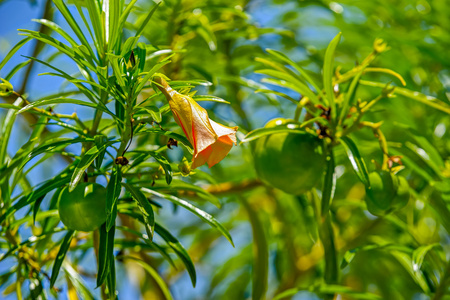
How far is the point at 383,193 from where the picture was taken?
0.97 m

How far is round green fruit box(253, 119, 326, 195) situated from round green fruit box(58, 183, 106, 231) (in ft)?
1.12

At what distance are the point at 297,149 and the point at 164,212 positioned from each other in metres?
1.54

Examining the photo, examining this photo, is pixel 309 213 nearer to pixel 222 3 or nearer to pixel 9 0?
pixel 222 3

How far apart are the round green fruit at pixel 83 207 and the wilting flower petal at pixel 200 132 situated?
212mm

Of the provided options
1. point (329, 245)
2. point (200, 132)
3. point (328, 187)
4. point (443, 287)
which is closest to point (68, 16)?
point (200, 132)

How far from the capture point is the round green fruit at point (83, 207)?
0.80 meters

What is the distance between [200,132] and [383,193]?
A: 1.52 feet

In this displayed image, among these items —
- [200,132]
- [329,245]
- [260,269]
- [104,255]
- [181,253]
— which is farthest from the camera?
[260,269]

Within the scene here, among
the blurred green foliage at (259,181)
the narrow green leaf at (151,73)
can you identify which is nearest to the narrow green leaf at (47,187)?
the blurred green foliage at (259,181)

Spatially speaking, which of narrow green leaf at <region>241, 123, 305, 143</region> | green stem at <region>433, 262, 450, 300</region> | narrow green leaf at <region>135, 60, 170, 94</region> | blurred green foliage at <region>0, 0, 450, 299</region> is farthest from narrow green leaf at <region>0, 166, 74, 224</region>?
green stem at <region>433, 262, 450, 300</region>

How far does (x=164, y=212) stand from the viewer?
95.2 inches

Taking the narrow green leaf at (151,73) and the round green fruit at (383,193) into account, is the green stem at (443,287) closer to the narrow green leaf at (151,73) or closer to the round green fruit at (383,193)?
the round green fruit at (383,193)

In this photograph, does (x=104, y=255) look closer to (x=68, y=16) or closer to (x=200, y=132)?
(x=200, y=132)

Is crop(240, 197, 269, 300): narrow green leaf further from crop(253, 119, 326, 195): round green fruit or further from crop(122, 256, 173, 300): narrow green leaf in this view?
crop(253, 119, 326, 195): round green fruit
